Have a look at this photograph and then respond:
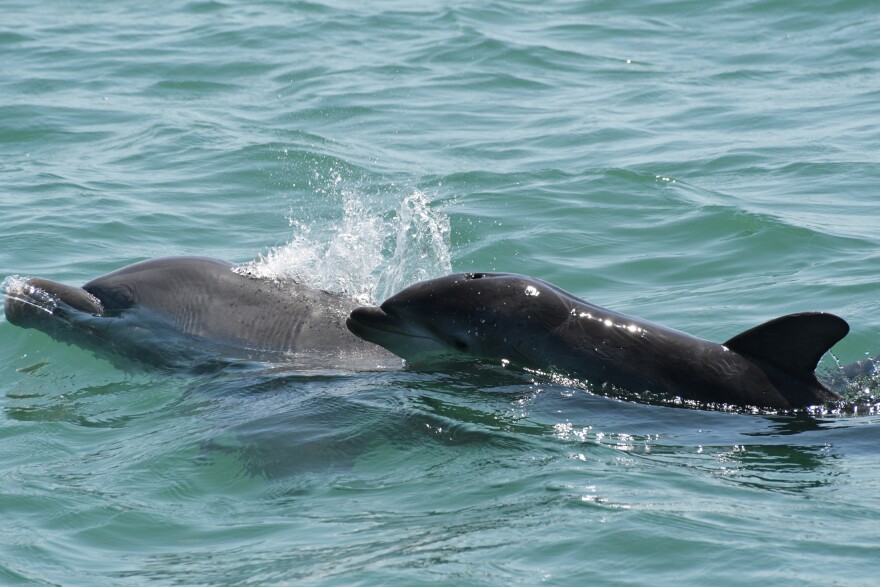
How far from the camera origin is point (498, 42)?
23094 mm

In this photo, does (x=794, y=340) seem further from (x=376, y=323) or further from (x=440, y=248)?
(x=440, y=248)

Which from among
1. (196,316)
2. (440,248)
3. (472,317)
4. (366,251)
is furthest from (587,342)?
(440,248)

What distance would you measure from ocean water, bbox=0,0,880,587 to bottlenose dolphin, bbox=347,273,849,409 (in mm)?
172

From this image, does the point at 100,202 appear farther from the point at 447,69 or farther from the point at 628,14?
the point at 628,14

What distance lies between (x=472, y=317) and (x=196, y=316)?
2.13 m

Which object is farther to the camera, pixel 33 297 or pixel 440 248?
pixel 440 248

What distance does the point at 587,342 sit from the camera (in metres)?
8.63

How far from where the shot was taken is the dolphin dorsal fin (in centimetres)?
788

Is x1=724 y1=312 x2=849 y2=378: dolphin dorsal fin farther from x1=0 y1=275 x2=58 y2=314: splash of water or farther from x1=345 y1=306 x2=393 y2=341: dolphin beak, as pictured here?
x1=0 y1=275 x2=58 y2=314: splash of water

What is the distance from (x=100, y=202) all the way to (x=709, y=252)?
689cm

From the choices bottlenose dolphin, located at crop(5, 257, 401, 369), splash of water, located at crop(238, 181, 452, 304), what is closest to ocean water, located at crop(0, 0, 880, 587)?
splash of water, located at crop(238, 181, 452, 304)

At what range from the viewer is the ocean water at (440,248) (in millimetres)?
6934


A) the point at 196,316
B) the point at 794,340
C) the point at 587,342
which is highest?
the point at 794,340

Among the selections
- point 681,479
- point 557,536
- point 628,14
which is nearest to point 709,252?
point 681,479
